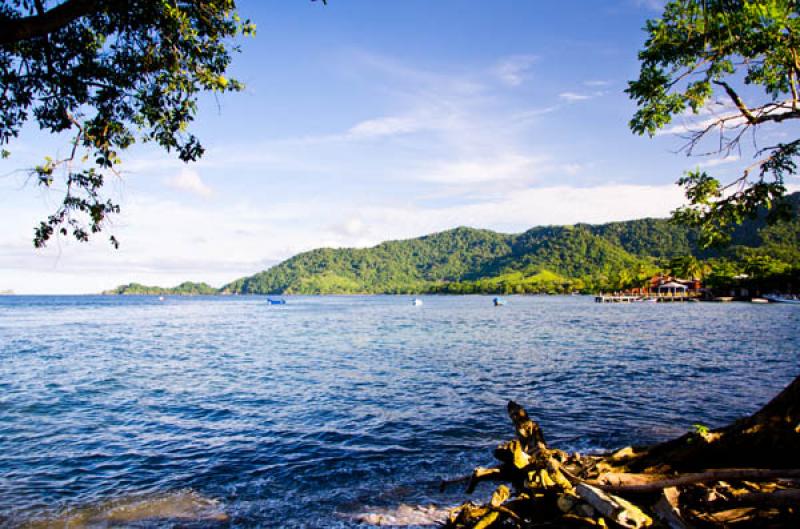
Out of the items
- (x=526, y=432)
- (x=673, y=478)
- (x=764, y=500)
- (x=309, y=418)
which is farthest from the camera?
(x=309, y=418)

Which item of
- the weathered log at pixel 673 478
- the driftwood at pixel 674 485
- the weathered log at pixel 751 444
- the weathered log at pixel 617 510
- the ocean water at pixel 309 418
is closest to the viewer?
the weathered log at pixel 617 510

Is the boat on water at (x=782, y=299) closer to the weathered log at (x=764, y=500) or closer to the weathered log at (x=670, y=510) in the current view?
the weathered log at (x=764, y=500)

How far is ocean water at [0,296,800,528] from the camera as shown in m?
10.8

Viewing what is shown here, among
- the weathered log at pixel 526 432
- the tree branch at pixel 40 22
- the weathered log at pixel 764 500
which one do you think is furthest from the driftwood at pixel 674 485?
the tree branch at pixel 40 22

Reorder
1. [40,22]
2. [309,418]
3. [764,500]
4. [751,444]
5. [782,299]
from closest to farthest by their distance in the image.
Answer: [764,500] < [40,22] < [751,444] < [309,418] < [782,299]

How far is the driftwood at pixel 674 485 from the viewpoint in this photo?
19.3ft

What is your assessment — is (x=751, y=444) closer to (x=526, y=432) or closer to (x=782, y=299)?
(x=526, y=432)

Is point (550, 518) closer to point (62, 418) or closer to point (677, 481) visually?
point (677, 481)

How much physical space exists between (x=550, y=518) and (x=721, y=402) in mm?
16845

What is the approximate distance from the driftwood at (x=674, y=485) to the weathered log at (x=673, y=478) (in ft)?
0.04

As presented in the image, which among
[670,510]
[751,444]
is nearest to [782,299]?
[751,444]

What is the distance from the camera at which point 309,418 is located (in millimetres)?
18078

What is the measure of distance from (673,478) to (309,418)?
13.8 meters

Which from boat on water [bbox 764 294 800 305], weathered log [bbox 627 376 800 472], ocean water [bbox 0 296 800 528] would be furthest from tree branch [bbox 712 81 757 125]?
boat on water [bbox 764 294 800 305]
